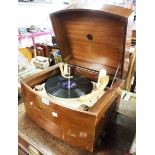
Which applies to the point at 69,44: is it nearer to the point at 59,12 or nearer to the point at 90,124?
the point at 59,12

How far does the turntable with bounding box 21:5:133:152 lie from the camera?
27.1 inches

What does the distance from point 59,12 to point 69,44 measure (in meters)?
0.28

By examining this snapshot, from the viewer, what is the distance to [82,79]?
1043 mm

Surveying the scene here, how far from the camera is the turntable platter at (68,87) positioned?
0.88 m

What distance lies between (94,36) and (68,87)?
13.5 inches

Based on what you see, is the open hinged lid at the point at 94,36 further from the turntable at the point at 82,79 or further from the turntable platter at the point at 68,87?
the turntable platter at the point at 68,87

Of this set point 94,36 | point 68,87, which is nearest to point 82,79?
point 68,87

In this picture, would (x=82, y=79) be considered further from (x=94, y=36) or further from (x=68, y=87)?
(x=94, y=36)

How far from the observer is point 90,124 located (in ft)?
2.09

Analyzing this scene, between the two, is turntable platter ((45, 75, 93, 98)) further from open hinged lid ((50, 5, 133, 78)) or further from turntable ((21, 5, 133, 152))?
open hinged lid ((50, 5, 133, 78))

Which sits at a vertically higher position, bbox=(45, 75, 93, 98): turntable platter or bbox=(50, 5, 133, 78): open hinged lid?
bbox=(50, 5, 133, 78): open hinged lid

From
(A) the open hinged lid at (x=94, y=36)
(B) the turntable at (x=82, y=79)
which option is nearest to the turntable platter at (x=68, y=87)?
(B) the turntable at (x=82, y=79)

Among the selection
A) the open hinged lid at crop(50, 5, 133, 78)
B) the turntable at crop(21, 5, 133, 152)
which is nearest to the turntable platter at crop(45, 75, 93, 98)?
the turntable at crop(21, 5, 133, 152)
